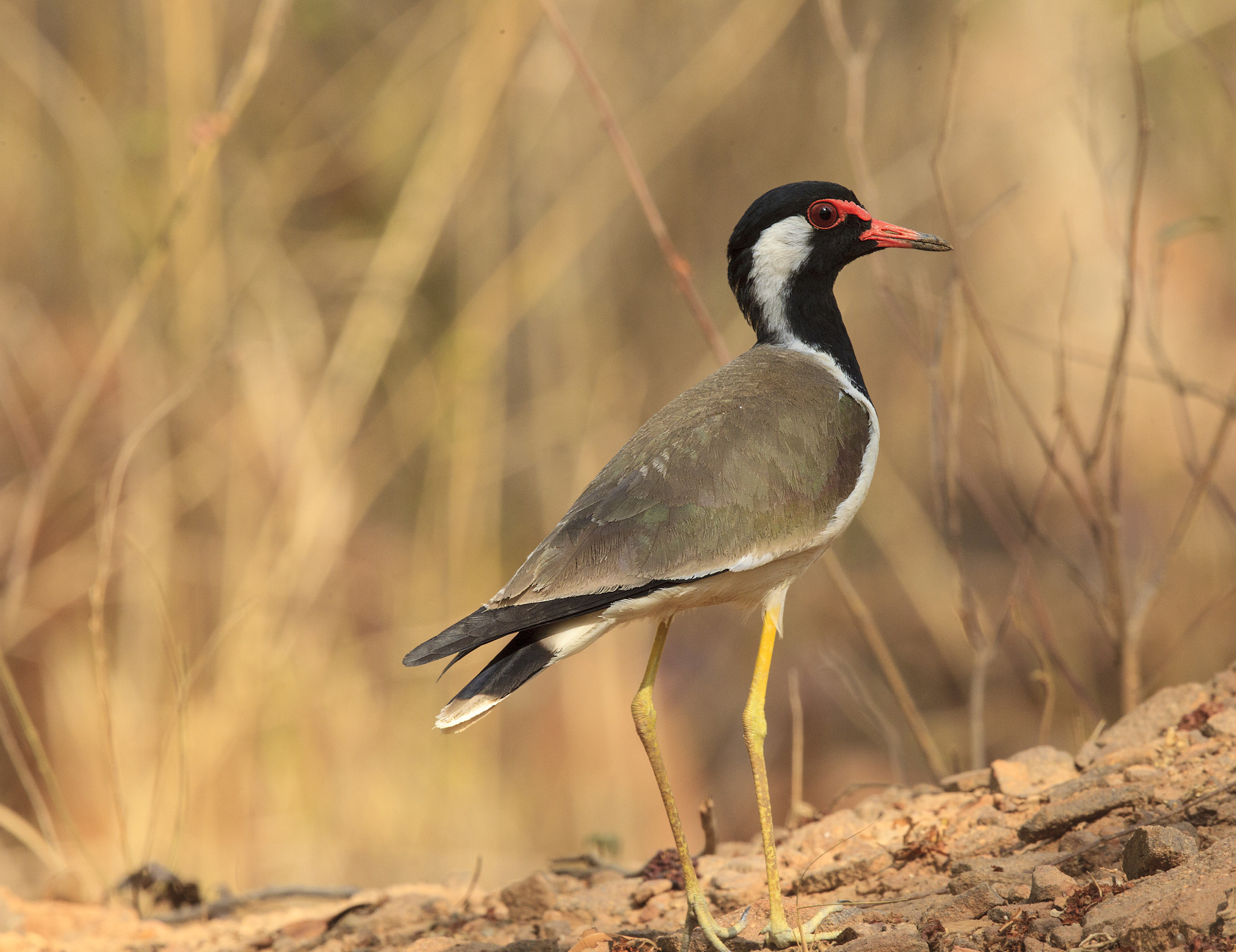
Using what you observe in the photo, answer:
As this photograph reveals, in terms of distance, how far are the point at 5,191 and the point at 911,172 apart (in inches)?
180

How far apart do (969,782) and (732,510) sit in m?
1.25

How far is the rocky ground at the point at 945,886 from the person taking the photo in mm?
2445

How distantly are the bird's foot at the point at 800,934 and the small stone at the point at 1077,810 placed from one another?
54 centimetres

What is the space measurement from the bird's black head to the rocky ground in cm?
128

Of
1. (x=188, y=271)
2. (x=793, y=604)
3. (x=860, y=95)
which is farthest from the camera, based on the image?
(x=793, y=604)

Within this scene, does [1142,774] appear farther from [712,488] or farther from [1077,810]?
[712,488]

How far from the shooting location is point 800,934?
8.89 ft

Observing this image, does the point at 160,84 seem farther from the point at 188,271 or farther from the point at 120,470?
the point at 120,470

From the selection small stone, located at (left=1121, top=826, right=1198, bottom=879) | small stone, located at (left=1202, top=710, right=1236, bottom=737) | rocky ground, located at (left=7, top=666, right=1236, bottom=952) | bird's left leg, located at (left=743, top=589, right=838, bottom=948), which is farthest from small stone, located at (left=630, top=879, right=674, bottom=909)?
small stone, located at (left=1202, top=710, right=1236, bottom=737)

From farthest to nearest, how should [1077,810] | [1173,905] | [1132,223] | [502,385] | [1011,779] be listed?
[502,385] < [1132,223] < [1011,779] < [1077,810] < [1173,905]

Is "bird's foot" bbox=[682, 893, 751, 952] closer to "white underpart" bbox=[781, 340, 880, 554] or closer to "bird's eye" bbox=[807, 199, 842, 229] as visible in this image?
"white underpart" bbox=[781, 340, 880, 554]

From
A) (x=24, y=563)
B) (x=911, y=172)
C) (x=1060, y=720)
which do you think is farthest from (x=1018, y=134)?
(x=24, y=563)

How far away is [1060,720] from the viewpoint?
22.2ft

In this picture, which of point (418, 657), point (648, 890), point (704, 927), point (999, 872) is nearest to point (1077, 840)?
point (999, 872)
